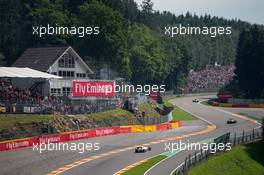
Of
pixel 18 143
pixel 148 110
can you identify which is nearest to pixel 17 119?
pixel 18 143

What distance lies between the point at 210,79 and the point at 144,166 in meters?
80.1

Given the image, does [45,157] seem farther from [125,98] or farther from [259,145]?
[259,145]

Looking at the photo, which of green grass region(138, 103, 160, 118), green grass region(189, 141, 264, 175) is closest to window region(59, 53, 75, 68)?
green grass region(138, 103, 160, 118)

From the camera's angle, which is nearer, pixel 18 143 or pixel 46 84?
pixel 18 143

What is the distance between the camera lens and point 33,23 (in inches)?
3164

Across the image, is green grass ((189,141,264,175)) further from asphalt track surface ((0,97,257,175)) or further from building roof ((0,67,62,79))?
building roof ((0,67,62,79))

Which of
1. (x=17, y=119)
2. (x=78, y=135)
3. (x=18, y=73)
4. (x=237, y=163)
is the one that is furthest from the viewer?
(x=18, y=73)

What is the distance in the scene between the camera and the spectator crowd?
11825 centimetres

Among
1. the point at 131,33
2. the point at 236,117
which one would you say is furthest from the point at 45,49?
the point at 236,117

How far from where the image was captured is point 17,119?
2279 inches

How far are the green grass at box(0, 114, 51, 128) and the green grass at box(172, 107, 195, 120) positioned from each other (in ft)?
98.6

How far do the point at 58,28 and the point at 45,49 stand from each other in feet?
14.1

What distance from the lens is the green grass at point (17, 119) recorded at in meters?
55.9

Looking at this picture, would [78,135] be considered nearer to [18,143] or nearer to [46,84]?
[18,143]
